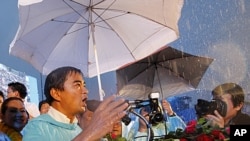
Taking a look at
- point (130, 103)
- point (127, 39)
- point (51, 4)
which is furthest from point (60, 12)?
point (130, 103)

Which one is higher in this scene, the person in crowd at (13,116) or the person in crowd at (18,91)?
the person in crowd at (18,91)

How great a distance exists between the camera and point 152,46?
3.91 m

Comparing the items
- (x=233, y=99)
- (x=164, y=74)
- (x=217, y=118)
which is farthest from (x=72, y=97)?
(x=164, y=74)

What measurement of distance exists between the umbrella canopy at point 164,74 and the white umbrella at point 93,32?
157 cm

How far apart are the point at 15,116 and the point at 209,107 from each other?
1.45 meters

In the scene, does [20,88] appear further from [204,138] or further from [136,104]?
[136,104]

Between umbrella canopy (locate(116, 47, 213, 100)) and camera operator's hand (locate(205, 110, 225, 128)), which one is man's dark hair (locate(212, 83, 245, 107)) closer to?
camera operator's hand (locate(205, 110, 225, 128))

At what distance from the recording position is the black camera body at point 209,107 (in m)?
2.79

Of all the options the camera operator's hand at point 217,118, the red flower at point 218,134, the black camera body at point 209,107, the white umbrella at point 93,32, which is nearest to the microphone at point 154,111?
the red flower at point 218,134

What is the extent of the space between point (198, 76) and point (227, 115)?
2939mm

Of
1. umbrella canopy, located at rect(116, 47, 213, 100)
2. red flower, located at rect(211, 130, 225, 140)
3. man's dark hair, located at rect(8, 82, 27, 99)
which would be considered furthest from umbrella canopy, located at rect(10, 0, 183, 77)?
red flower, located at rect(211, 130, 225, 140)

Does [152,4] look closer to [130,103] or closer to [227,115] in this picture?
[227,115]

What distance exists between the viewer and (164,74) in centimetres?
576

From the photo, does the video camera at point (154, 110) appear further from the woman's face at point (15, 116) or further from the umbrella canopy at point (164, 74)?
the umbrella canopy at point (164, 74)
